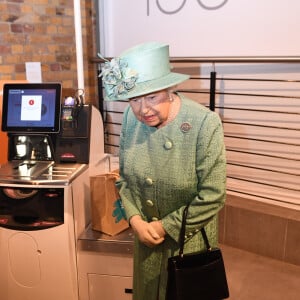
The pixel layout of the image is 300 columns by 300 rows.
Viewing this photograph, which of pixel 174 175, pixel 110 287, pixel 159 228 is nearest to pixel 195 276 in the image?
pixel 159 228

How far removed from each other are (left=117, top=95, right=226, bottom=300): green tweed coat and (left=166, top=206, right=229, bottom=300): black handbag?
6cm

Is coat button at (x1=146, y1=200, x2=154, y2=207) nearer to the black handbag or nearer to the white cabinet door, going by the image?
the black handbag

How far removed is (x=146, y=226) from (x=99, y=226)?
836mm

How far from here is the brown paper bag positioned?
199 cm

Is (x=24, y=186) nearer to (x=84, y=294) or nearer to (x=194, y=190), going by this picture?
(x=84, y=294)

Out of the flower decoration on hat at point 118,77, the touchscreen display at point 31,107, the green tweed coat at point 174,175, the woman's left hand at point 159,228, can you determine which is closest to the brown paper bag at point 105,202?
the touchscreen display at point 31,107

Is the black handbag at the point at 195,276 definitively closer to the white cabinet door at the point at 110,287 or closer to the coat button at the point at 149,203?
the coat button at the point at 149,203

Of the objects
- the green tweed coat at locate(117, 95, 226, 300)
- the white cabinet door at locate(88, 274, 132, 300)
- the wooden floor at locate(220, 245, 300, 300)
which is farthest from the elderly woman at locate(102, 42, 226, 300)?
the wooden floor at locate(220, 245, 300, 300)

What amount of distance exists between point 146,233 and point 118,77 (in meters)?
0.53

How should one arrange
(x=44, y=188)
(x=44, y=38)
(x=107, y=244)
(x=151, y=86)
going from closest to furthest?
(x=151, y=86) < (x=44, y=188) < (x=107, y=244) < (x=44, y=38)

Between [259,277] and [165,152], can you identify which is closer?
[165,152]

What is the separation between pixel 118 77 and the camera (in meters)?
1.20

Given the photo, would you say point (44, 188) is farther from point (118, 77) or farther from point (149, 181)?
point (118, 77)

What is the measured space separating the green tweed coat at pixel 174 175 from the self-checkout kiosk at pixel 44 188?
67 centimetres
